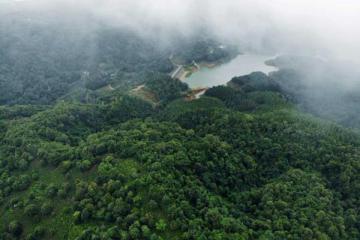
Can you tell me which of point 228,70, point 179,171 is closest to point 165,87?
point 228,70

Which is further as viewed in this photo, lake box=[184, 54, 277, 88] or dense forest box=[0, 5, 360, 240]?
lake box=[184, 54, 277, 88]

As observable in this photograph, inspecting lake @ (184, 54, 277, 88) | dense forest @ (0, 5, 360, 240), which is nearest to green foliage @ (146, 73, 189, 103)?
dense forest @ (0, 5, 360, 240)

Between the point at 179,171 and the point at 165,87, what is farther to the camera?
the point at 165,87

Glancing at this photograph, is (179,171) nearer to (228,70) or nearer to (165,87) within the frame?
(165,87)

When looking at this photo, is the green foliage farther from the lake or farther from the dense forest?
the lake

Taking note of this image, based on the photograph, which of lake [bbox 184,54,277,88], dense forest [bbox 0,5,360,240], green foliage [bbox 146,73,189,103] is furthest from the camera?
lake [bbox 184,54,277,88]

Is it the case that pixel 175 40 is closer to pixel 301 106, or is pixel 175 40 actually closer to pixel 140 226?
pixel 301 106

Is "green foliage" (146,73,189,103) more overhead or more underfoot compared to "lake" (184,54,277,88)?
more underfoot
